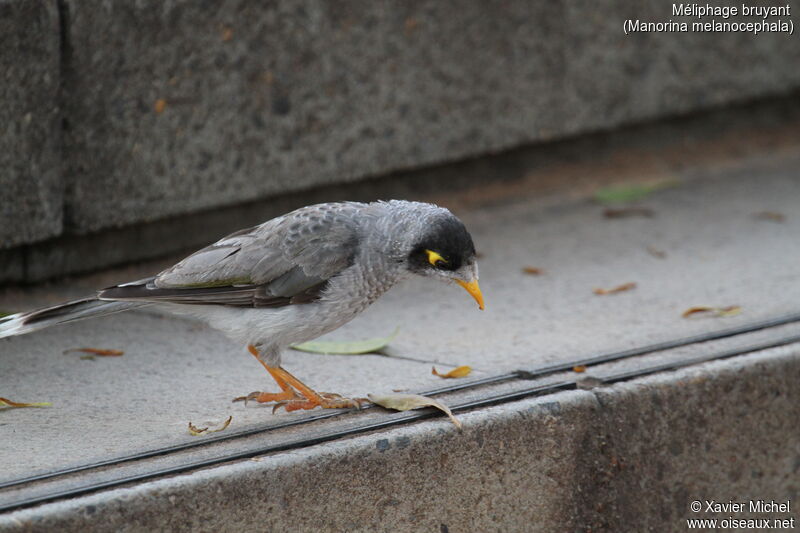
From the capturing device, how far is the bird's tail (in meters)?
4.11

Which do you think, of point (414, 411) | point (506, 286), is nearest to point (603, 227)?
point (506, 286)

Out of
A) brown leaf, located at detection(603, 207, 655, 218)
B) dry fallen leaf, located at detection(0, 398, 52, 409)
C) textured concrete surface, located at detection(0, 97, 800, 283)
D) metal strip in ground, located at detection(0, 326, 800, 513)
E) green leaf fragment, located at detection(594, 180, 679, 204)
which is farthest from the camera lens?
green leaf fragment, located at detection(594, 180, 679, 204)

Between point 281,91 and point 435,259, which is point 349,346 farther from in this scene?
point 281,91

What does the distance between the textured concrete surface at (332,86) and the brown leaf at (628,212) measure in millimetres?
640

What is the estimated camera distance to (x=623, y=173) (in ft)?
25.1

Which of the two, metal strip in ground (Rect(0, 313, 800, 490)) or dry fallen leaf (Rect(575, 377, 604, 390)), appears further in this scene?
dry fallen leaf (Rect(575, 377, 604, 390))

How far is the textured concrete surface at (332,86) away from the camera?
5.44 metres

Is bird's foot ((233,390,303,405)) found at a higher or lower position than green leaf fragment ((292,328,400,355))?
higher

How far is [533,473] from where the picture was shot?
157 inches

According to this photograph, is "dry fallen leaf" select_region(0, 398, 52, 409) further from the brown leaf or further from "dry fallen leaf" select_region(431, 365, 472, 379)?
the brown leaf

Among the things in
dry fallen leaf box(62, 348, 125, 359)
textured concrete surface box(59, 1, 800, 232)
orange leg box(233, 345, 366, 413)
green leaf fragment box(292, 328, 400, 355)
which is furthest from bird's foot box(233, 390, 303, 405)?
textured concrete surface box(59, 1, 800, 232)

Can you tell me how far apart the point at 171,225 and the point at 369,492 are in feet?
9.34

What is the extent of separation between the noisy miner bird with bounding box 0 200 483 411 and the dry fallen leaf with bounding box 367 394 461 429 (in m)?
0.12

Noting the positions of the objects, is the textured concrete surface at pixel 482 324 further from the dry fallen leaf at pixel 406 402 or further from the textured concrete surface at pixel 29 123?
the textured concrete surface at pixel 29 123
